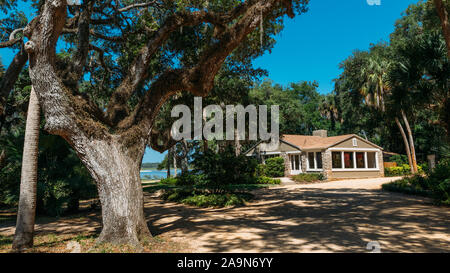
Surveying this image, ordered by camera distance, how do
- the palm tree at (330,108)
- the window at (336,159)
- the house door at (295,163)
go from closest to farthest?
the window at (336,159), the house door at (295,163), the palm tree at (330,108)

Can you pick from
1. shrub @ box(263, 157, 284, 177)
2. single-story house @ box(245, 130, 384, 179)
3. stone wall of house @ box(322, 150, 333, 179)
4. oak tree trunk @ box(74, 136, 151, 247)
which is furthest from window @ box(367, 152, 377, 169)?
oak tree trunk @ box(74, 136, 151, 247)

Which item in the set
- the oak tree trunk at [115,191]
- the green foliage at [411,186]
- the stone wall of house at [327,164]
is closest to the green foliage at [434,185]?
the green foliage at [411,186]

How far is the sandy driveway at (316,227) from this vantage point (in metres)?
4.98

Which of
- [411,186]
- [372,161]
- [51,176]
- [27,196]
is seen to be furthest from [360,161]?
[27,196]

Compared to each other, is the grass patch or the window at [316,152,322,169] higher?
the window at [316,152,322,169]

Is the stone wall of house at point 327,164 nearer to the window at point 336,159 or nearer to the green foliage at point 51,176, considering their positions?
the window at point 336,159

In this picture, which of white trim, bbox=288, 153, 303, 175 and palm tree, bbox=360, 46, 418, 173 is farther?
white trim, bbox=288, 153, 303, 175

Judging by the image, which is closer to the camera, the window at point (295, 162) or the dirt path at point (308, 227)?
the dirt path at point (308, 227)

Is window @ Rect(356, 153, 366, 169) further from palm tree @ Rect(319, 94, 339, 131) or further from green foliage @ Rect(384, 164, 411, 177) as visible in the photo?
palm tree @ Rect(319, 94, 339, 131)

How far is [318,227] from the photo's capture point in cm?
653

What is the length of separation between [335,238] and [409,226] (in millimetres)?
2212

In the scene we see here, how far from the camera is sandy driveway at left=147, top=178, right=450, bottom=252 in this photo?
16.3 ft

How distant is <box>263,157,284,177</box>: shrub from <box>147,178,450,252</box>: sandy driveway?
17.6 meters

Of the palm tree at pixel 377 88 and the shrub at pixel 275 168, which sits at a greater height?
the palm tree at pixel 377 88
